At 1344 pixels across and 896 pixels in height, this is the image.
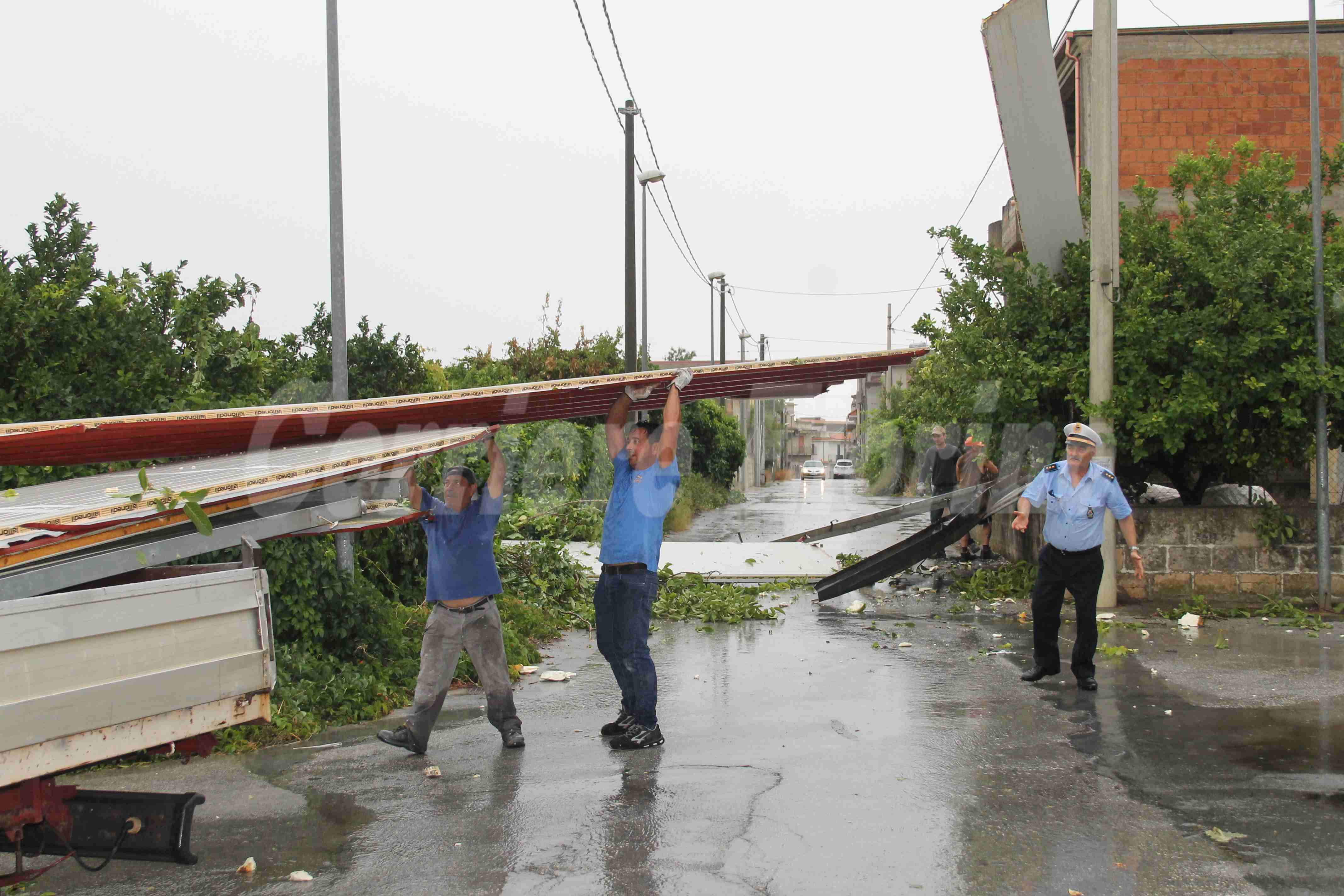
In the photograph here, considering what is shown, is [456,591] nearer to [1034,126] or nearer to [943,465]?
[1034,126]

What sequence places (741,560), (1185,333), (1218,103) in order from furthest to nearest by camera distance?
(1218,103), (741,560), (1185,333)

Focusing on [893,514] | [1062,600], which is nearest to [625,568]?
[1062,600]

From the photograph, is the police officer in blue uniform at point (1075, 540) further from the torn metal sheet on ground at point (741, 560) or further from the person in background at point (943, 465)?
the person in background at point (943, 465)

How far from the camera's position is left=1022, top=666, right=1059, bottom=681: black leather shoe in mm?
7695

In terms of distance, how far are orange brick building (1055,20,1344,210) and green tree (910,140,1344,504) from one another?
708cm

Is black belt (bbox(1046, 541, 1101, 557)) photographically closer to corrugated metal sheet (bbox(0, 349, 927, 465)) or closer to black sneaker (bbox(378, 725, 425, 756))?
corrugated metal sheet (bbox(0, 349, 927, 465))

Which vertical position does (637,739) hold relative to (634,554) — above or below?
below

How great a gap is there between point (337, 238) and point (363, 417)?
13.3 ft

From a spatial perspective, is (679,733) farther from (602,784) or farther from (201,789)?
(201,789)

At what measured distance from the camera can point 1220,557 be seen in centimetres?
1092

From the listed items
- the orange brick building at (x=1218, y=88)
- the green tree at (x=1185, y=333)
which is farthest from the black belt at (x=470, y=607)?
the orange brick building at (x=1218, y=88)

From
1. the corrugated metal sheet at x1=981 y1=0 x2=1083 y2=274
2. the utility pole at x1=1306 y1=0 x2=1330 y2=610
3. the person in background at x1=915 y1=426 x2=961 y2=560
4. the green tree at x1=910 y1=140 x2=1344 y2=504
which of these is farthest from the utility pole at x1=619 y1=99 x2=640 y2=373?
the utility pole at x1=1306 y1=0 x2=1330 y2=610

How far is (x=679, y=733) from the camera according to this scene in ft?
21.6

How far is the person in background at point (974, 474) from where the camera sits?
13.2 m
